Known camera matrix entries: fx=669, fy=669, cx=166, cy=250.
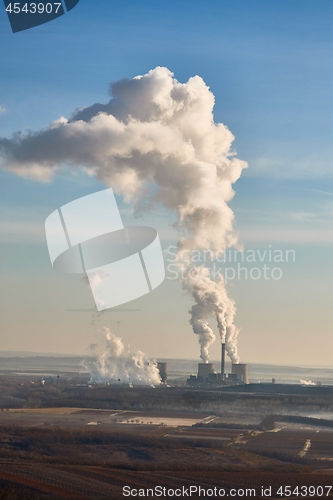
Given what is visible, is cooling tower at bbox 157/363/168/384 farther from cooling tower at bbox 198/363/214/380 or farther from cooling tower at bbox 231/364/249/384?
cooling tower at bbox 231/364/249/384

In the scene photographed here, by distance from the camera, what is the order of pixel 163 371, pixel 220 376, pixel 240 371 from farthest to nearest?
1. pixel 163 371
2. pixel 240 371
3. pixel 220 376

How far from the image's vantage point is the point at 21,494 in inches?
786

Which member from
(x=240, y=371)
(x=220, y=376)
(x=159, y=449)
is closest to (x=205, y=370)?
(x=220, y=376)

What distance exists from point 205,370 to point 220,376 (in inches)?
71.3

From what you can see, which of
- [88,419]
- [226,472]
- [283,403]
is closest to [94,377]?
[283,403]

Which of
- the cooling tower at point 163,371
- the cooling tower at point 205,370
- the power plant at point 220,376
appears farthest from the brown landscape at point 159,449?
the cooling tower at point 163,371

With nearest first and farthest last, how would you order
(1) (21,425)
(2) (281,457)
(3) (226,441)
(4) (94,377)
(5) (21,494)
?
1. (5) (21,494)
2. (2) (281,457)
3. (3) (226,441)
4. (1) (21,425)
5. (4) (94,377)

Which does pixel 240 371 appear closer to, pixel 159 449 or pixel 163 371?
pixel 163 371

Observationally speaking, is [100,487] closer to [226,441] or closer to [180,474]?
[180,474]

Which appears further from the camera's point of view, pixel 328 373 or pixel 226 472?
pixel 328 373

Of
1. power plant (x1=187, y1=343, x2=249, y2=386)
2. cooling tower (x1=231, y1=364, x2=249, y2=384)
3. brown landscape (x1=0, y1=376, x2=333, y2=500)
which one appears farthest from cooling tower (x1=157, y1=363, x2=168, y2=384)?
brown landscape (x1=0, y1=376, x2=333, y2=500)

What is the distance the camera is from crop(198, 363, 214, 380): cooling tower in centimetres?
7475

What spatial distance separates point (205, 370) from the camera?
75000 mm

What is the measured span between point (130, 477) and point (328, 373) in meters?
88.6
